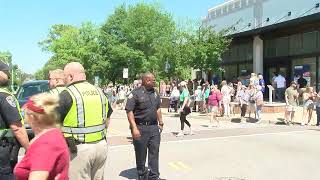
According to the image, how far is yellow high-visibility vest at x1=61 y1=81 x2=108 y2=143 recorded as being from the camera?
17.1ft

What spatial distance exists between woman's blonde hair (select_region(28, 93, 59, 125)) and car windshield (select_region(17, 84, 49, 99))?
13.2 meters

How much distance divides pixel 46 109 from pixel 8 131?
6.16ft

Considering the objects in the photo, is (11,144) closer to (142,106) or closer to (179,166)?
(142,106)

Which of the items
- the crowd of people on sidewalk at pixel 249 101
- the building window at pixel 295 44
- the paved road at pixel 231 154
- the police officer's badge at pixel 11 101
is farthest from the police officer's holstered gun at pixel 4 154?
the building window at pixel 295 44

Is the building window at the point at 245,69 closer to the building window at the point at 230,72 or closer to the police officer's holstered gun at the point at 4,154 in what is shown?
the building window at the point at 230,72

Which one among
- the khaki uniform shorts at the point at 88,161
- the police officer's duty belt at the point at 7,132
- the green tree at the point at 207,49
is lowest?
the khaki uniform shorts at the point at 88,161

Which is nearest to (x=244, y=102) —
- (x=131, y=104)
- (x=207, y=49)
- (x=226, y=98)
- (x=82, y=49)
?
(x=226, y=98)

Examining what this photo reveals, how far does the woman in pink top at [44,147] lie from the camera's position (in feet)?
11.0

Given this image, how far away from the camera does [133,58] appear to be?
5788 cm

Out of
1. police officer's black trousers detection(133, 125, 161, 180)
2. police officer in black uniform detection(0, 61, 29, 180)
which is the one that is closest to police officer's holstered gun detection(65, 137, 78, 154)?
police officer in black uniform detection(0, 61, 29, 180)

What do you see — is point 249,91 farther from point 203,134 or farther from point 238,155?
point 238,155

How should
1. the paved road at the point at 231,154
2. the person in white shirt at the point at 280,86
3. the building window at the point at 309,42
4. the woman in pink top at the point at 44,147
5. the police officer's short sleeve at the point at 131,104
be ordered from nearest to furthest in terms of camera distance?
the woman in pink top at the point at 44,147 < the police officer's short sleeve at the point at 131,104 < the paved road at the point at 231,154 < the person in white shirt at the point at 280,86 < the building window at the point at 309,42

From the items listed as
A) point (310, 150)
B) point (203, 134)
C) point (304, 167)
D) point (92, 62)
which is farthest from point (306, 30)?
point (92, 62)

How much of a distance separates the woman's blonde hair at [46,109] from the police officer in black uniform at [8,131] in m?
1.69
